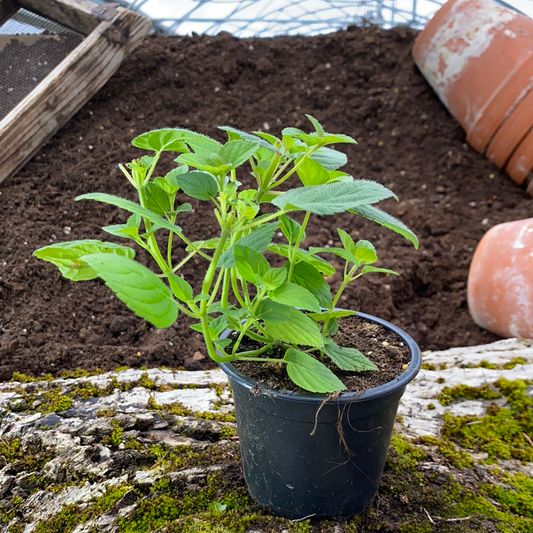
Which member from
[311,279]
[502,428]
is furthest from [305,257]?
Result: [502,428]

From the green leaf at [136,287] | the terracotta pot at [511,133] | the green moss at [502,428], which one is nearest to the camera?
the green leaf at [136,287]

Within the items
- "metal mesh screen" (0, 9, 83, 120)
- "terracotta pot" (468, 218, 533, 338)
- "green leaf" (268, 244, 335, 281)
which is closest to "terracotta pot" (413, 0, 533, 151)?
"terracotta pot" (468, 218, 533, 338)

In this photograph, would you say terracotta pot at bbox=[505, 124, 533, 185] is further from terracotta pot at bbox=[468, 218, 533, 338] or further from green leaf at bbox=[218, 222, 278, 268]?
green leaf at bbox=[218, 222, 278, 268]

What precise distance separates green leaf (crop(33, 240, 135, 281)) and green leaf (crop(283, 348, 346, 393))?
13.4 inches

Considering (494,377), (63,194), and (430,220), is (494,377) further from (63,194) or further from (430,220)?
(63,194)

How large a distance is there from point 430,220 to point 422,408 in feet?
4.55

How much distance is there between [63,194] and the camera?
2268 millimetres

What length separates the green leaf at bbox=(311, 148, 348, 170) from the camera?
0.80 metres

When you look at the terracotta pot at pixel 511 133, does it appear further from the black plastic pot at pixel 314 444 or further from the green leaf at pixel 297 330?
the green leaf at pixel 297 330

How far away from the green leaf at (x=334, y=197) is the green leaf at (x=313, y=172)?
0.10m

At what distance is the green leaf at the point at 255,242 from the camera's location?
751 millimetres

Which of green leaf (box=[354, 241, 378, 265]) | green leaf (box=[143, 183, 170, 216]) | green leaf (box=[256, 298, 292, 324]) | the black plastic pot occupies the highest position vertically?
green leaf (box=[143, 183, 170, 216])

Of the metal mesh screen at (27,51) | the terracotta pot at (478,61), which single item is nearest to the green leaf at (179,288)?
the metal mesh screen at (27,51)

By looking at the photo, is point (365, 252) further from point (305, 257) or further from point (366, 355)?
point (366, 355)
